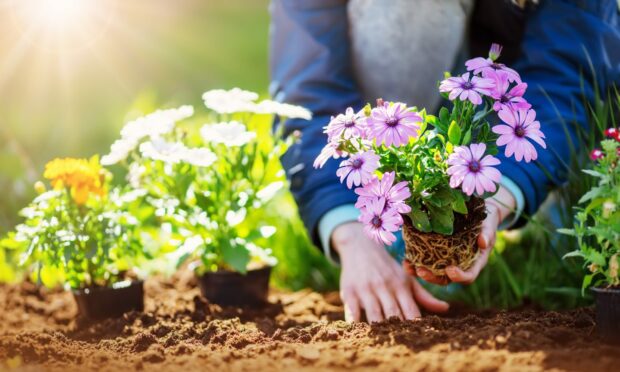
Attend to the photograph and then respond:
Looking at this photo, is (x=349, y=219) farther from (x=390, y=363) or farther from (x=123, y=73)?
(x=123, y=73)

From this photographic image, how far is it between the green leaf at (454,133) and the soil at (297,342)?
40cm

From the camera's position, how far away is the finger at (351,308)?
1.95m

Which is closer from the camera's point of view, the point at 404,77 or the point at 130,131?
the point at 130,131

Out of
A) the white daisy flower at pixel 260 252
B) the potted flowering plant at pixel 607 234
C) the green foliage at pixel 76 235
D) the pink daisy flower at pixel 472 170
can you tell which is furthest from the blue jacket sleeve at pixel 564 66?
the green foliage at pixel 76 235

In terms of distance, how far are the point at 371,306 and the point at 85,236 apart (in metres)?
0.82

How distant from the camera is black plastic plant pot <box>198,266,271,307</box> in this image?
2229mm

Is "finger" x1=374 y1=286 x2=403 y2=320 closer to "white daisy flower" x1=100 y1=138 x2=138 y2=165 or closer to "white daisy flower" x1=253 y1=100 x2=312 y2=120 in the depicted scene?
"white daisy flower" x1=253 y1=100 x2=312 y2=120

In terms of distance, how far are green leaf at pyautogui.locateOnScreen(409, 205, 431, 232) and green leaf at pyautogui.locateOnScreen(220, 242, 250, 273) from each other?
2.15 ft

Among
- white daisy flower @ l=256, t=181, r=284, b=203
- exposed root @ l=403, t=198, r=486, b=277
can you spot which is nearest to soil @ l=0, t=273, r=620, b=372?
exposed root @ l=403, t=198, r=486, b=277

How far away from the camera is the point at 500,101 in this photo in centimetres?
158

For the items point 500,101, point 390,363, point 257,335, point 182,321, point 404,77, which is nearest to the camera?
point 390,363

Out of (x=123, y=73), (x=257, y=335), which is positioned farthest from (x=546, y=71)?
(x=123, y=73)

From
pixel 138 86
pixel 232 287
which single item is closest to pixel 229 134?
pixel 232 287

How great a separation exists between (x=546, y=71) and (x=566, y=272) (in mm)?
616
